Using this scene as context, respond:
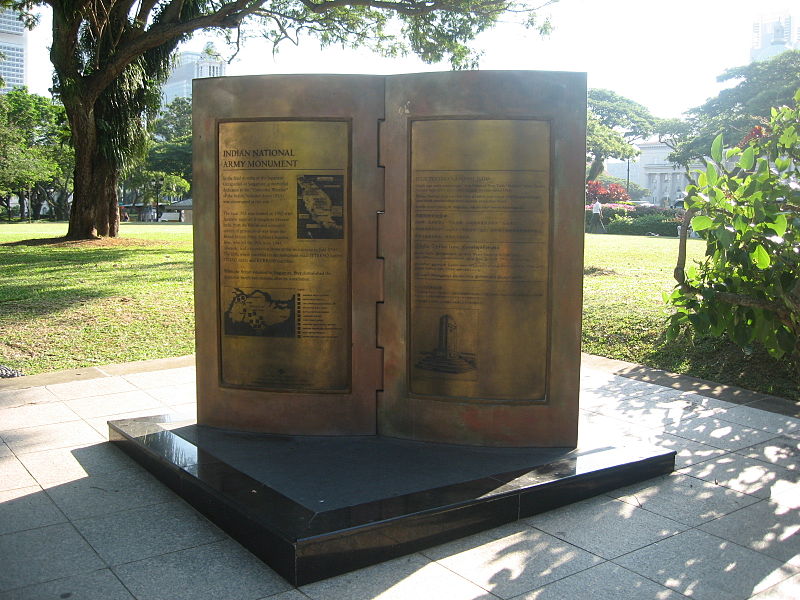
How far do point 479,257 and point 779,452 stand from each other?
2.62 metres

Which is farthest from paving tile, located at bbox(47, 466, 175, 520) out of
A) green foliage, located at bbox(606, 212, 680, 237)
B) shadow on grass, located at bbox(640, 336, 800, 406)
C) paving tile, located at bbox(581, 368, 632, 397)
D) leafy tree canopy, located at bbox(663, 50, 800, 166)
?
leafy tree canopy, located at bbox(663, 50, 800, 166)

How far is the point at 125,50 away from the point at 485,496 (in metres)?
16.6

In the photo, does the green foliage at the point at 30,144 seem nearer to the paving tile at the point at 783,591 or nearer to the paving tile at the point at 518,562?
the paving tile at the point at 518,562

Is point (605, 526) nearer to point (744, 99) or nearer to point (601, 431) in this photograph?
point (601, 431)

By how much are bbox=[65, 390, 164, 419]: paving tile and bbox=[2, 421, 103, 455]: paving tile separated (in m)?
0.35

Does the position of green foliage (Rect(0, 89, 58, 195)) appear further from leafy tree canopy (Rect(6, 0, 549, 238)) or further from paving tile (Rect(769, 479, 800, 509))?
paving tile (Rect(769, 479, 800, 509))

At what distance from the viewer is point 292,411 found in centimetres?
520

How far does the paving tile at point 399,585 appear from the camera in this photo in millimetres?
3352

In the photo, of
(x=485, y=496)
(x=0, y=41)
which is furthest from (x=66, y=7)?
(x=0, y=41)

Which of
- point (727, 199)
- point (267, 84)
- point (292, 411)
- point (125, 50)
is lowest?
point (292, 411)

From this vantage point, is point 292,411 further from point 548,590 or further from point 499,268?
point 548,590

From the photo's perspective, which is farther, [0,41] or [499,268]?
[0,41]

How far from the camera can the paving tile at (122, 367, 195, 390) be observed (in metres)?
7.35

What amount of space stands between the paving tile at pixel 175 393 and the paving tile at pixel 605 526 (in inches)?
144
